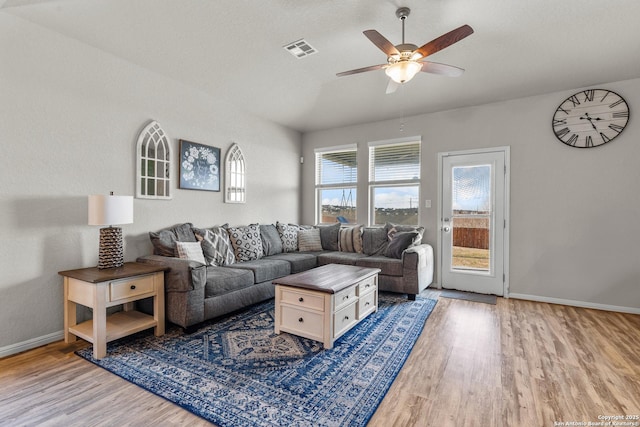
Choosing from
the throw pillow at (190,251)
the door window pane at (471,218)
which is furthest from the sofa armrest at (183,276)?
the door window pane at (471,218)

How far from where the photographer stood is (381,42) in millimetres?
2369

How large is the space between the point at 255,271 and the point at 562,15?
383 cm

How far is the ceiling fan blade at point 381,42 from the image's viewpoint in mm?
2272

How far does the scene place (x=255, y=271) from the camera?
11.5 feet

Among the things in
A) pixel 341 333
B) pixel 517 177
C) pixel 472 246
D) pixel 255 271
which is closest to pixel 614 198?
pixel 517 177

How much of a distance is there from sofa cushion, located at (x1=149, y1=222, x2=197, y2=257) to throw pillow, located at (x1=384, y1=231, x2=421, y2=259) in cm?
252

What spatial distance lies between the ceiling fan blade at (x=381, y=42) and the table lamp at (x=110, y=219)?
8.08 feet

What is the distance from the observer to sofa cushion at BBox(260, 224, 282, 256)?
4.45 m

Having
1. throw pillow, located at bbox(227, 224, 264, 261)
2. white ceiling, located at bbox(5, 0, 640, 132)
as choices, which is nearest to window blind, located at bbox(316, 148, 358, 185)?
white ceiling, located at bbox(5, 0, 640, 132)

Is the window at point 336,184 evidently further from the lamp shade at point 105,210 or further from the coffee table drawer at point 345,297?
the lamp shade at point 105,210

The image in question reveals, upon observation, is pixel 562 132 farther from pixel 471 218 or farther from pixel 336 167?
pixel 336 167

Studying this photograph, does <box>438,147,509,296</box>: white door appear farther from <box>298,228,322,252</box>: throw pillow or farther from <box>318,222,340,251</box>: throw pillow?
<box>298,228,322,252</box>: throw pillow

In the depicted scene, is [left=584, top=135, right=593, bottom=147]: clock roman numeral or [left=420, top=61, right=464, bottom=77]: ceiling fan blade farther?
[left=584, top=135, right=593, bottom=147]: clock roman numeral

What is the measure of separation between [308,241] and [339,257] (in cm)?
75
